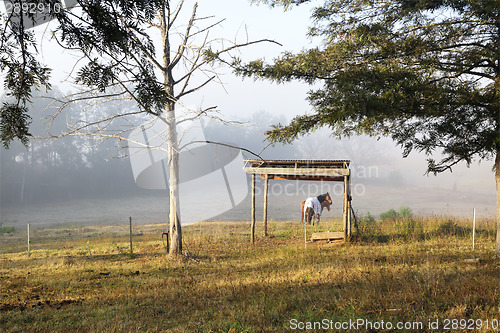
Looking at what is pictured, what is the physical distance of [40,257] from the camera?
15.1m

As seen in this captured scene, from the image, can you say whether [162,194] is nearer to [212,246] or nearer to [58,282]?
[212,246]

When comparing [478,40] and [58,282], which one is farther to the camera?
[478,40]

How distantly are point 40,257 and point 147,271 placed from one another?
658 centimetres

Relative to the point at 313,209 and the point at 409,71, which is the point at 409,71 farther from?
the point at 313,209

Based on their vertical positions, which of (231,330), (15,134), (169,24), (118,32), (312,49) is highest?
(169,24)

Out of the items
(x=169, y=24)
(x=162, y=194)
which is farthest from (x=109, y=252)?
(x=162, y=194)

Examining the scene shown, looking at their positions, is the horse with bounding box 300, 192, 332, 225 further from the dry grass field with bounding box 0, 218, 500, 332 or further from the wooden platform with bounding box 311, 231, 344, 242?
the dry grass field with bounding box 0, 218, 500, 332

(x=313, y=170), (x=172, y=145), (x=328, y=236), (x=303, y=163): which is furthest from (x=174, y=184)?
(x=328, y=236)

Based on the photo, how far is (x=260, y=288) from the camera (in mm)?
7984

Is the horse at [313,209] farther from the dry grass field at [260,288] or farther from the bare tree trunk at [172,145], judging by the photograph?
the bare tree trunk at [172,145]

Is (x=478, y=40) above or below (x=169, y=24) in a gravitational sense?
below

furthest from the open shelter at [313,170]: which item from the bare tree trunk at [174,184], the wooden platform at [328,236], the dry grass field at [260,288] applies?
the bare tree trunk at [174,184]

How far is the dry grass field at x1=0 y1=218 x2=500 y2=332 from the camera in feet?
19.4

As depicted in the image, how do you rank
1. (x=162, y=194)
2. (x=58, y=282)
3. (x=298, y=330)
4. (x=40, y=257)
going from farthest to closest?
(x=162, y=194) < (x=40, y=257) < (x=58, y=282) < (x=298, y=330)
